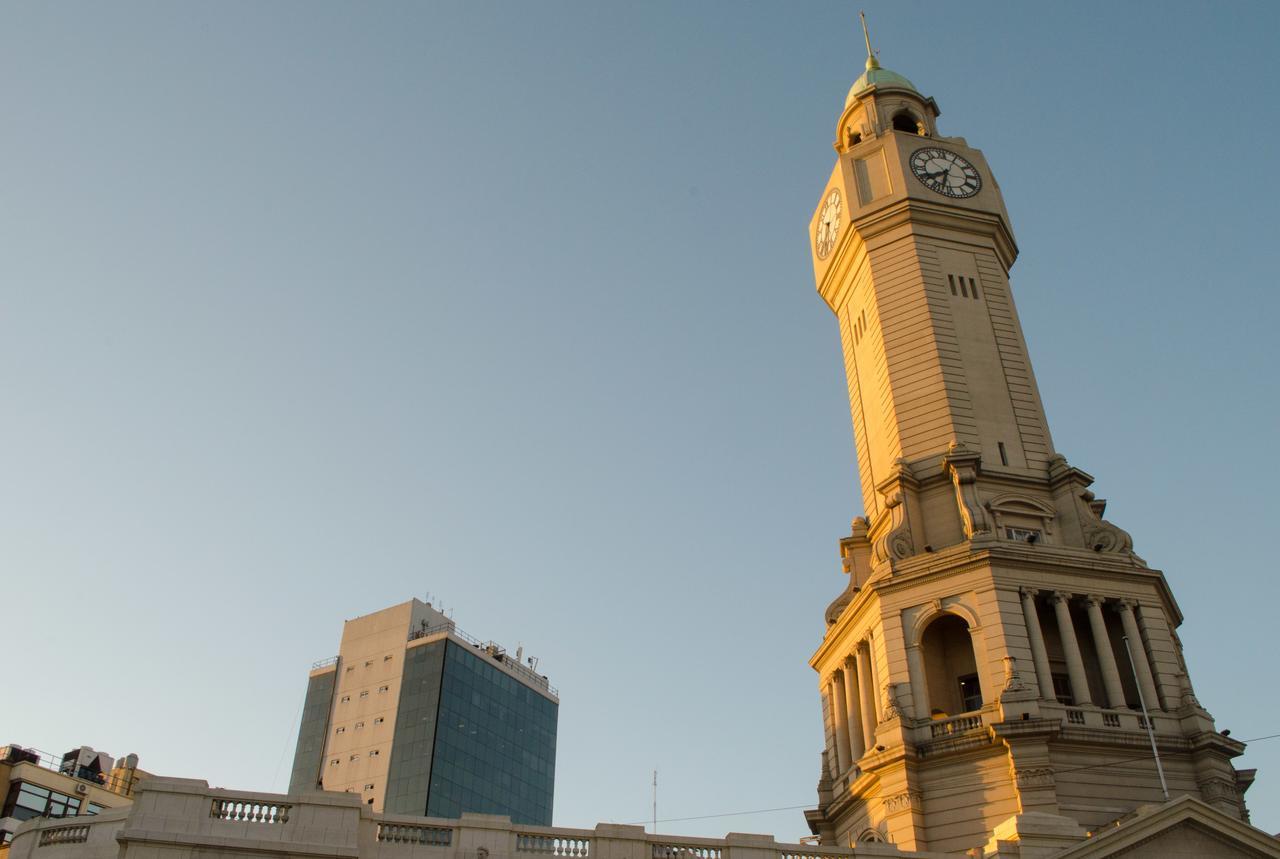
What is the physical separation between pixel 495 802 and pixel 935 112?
80.9 m

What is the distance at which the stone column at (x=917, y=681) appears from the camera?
1709 inches

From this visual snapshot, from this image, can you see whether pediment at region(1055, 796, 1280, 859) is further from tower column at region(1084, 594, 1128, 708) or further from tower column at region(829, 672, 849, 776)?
tower column at region(829, 672, 849, 776)

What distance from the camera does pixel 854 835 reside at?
148 ft

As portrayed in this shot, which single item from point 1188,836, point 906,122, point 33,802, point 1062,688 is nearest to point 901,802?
point 1062,688

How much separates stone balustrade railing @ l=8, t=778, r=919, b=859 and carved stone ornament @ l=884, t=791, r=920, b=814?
31.7ft

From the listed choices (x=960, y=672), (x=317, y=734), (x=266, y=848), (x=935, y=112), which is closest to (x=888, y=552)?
(x=960, y=672)

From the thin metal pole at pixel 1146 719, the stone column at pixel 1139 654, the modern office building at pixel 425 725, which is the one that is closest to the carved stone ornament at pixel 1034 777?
the thin metal pole at pixel 1146 719

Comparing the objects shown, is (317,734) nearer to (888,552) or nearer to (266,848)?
(888,552)

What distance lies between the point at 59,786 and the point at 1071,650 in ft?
188

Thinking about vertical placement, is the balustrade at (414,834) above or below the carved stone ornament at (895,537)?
below

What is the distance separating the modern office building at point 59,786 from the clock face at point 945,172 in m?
54.2

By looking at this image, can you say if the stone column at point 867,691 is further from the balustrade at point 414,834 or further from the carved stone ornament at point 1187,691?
the balustrade at point 414,834

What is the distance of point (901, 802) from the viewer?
41500 millimetres

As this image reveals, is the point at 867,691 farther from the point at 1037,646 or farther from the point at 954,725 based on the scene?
the point at 1037,646
